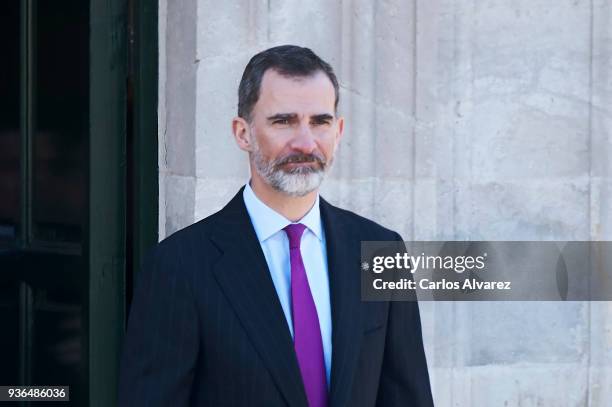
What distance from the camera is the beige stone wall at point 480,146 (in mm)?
4660

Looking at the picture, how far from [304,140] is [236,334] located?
0.58m

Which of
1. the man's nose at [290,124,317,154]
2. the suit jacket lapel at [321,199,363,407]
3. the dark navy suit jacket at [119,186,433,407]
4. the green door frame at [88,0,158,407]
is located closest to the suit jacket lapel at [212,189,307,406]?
the dark navy suit jacket at [119,186,433,407]

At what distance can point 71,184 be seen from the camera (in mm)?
4906

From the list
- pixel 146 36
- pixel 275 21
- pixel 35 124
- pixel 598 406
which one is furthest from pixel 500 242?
pixel 35 124

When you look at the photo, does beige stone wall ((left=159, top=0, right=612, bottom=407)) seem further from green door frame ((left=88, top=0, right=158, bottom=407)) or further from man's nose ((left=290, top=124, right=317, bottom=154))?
man's nose ((left=290, top=124, right=317, bottom=154))

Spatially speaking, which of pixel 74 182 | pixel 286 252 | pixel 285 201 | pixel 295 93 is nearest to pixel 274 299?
pixel 286 252

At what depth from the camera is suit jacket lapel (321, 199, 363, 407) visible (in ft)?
10.2

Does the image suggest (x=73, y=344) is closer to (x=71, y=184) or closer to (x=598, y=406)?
(x=71, y=184)

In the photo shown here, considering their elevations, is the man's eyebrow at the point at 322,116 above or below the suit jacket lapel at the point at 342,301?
above

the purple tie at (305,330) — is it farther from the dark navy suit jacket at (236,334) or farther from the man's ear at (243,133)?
the man's ear at (243,133)

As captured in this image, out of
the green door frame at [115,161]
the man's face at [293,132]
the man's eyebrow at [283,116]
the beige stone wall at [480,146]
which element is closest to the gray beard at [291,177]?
the man's face at [293,132]

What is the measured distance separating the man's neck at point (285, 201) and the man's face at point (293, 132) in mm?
38

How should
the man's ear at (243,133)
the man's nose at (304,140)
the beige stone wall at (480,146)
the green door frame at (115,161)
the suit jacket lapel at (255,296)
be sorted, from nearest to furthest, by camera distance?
1. the suit jacket lapel at (255,296)
2. the man's nose at (304,140)
3. the man's ear at (243,133)
4. the beige stone wall at (480,146)
5. the green door frame at (115,161)

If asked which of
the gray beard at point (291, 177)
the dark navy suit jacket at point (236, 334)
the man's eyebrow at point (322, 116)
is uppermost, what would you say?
the man's eyebrow at point (322, 116)
